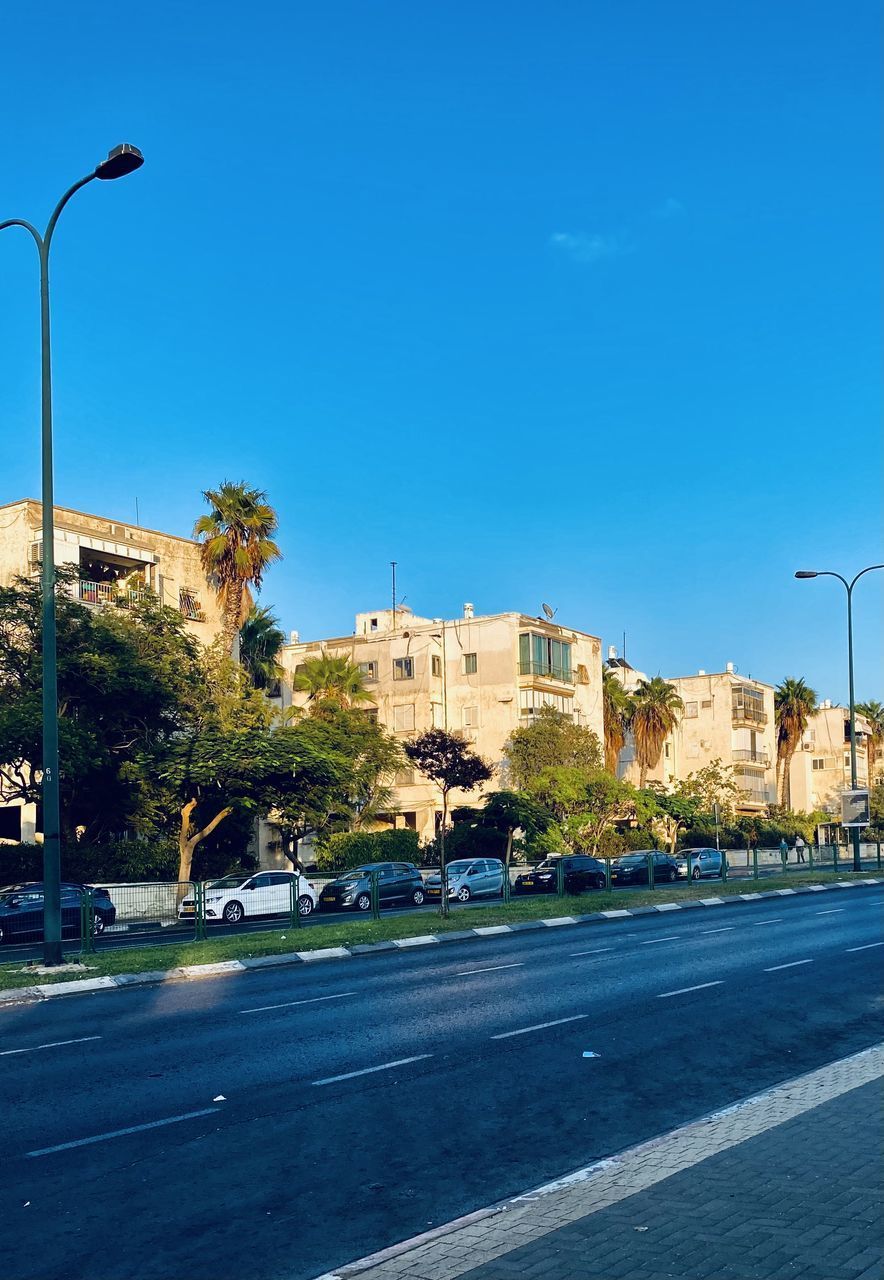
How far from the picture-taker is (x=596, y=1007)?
15.1m

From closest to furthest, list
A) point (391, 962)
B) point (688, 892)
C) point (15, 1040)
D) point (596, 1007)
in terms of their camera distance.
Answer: point (15, 1040)
point (596, 1007)
point (391, 962)
point (688, 892)

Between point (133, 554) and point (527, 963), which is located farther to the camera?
point (133, 554)

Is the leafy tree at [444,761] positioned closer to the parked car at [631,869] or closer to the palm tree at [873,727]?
the parked car at [631,869]

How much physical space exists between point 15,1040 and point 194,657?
2752cm

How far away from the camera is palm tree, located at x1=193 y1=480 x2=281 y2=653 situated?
48.5 m

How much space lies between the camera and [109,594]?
143 ft

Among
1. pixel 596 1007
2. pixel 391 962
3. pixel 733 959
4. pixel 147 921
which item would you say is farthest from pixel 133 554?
pixel 596 1007

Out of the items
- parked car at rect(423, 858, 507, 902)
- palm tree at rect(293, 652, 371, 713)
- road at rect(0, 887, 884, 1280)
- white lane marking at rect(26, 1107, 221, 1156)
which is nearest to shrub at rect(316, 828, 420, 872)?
palm tree at rect(293, 652, 371, 713)

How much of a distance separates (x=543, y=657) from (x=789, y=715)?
35.8 metres

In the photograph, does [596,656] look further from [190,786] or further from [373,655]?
[190,786]

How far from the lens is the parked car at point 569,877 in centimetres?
4166

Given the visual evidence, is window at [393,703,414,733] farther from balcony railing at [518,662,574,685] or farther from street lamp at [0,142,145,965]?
street lamp at [0,142,145,965]

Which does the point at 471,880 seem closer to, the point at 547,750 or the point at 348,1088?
the point at 547,750

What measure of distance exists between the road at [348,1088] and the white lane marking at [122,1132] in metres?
0.03
